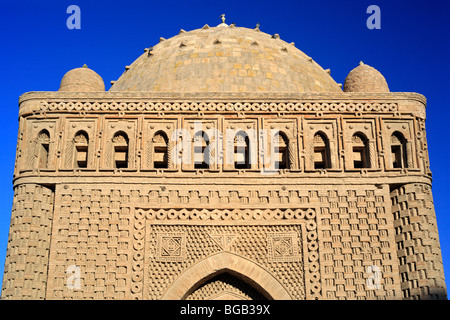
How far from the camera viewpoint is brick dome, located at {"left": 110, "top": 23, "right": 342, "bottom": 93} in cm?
1448

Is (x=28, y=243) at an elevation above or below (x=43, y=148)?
below

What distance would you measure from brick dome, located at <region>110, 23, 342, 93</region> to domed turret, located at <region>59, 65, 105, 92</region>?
37.0 inches

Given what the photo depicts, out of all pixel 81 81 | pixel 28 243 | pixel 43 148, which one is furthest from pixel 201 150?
pixel 28 243

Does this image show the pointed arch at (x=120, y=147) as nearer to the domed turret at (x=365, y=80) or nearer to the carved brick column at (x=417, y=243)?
the domed turret at (x=365, y=80)

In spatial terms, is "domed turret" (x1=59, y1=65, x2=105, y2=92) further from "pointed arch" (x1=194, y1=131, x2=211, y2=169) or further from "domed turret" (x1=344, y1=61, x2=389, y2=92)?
"domed turret" (x1=344, y1=61, x2=389, y2=92)

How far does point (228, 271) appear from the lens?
11.9m

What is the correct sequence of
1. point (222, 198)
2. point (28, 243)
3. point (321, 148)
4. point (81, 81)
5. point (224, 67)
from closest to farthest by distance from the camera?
1. point (28, 243)
2. point (222, 198)
3. point (321, 148)
4. point (81, 81)
5. point (224, 67)

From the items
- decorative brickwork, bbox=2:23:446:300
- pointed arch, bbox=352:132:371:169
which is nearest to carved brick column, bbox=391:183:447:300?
decorative brickwork, bbox=2:23:446:300

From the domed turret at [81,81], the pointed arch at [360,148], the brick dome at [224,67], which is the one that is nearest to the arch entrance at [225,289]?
the pointed arch at [360,148]

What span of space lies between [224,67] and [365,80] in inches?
124

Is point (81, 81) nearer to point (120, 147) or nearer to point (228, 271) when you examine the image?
point (120, 147)

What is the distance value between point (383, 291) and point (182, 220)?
152 inches

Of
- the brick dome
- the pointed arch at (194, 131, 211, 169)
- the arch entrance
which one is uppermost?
the brick dome

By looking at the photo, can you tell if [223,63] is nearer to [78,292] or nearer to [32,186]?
[32,186]
